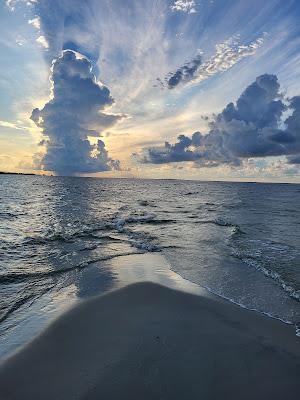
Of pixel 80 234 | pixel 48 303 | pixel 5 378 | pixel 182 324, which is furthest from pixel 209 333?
pixel 80 234

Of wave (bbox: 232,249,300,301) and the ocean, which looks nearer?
the ocean

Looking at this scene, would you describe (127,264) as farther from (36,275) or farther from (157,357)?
(157,357)

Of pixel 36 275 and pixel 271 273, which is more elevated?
pixel 36 275

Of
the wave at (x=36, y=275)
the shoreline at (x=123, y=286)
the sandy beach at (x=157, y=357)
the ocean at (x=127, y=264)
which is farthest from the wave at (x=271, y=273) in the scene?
the wave at (x=36, y=275)

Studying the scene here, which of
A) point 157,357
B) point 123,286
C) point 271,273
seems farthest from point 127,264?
point 157,357

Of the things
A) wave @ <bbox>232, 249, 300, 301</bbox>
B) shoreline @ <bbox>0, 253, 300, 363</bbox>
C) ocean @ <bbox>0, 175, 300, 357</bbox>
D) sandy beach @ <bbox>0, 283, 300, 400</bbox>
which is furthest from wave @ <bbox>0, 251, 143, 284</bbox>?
wave @ <bbox>232, 249, 300, 301</bbox>

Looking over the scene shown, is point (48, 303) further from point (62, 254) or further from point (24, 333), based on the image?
point (62, 254)

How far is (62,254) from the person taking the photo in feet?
46.4

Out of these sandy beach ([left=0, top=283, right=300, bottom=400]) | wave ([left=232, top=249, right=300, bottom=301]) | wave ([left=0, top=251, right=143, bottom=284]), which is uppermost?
sandy beach ([left=0, top=283, right=300, bottom=400])

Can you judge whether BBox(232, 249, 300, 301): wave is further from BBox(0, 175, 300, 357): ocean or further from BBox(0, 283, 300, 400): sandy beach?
BBox(0, 283, 300, 400): sandy beach

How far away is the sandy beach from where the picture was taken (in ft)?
15.5

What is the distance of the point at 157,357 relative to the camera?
217 inches

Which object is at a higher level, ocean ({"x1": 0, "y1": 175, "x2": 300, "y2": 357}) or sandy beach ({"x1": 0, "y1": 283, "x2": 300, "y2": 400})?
sandy beach ({"x1": 0, "y1": 283, "x2": 300, "y2": 400})

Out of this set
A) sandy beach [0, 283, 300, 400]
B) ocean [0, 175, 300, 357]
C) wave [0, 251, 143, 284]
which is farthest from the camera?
wave [0, 251, 143, 284]
